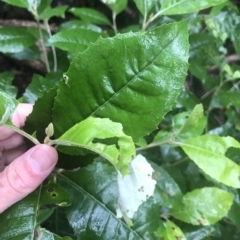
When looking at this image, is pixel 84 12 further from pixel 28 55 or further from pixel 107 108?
pixel 107 108

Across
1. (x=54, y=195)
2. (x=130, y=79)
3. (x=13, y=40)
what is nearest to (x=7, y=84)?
(x=13, y=40)

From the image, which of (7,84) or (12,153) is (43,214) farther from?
(7,84)

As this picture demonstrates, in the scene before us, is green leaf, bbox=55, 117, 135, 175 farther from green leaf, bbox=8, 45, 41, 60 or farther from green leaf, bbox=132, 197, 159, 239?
green leaf, bbox=8, 45, 41, 60

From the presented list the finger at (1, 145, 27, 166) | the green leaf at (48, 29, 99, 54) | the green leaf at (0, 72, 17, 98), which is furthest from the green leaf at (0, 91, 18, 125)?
the green leaf at (0, 72, 17, 98)

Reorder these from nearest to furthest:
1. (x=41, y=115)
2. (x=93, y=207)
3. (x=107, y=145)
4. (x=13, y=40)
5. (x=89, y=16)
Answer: (x=107, y=145), (x=41, y=115), (x=93, y=207), (x=13, y=40), (x=89, y=16)

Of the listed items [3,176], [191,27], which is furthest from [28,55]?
[3,176]

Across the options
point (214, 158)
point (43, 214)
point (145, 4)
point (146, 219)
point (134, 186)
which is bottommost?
point (43, 214)
